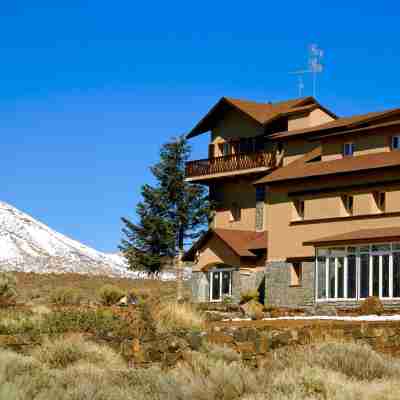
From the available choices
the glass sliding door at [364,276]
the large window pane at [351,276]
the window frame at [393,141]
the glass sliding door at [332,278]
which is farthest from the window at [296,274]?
the window frame at [393,141]

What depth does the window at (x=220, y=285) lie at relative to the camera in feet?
134

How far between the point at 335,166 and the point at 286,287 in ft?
17.1

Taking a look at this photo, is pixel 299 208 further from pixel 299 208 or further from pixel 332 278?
pixel 332 278

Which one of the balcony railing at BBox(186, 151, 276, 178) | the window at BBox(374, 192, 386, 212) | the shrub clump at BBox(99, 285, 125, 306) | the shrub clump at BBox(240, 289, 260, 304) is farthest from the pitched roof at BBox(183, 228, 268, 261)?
the window at BBox(374, 192, 386, 212)

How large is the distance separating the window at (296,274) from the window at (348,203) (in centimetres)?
316

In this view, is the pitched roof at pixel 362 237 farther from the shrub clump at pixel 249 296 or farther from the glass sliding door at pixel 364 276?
the shrub clump at pixel 249 296

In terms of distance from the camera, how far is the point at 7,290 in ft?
123

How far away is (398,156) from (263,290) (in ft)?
30.3

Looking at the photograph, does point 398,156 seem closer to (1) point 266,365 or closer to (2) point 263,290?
(2) point 263,290

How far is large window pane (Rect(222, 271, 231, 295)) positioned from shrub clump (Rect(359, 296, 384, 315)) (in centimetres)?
1220

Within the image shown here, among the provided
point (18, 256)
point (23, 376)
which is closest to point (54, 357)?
point (23, 376)

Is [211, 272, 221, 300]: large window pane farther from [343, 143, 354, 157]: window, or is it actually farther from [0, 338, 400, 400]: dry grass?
[0, 338, 400, 400]: dry grass

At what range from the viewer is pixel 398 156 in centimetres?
3366

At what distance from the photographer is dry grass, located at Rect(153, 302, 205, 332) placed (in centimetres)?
1973
